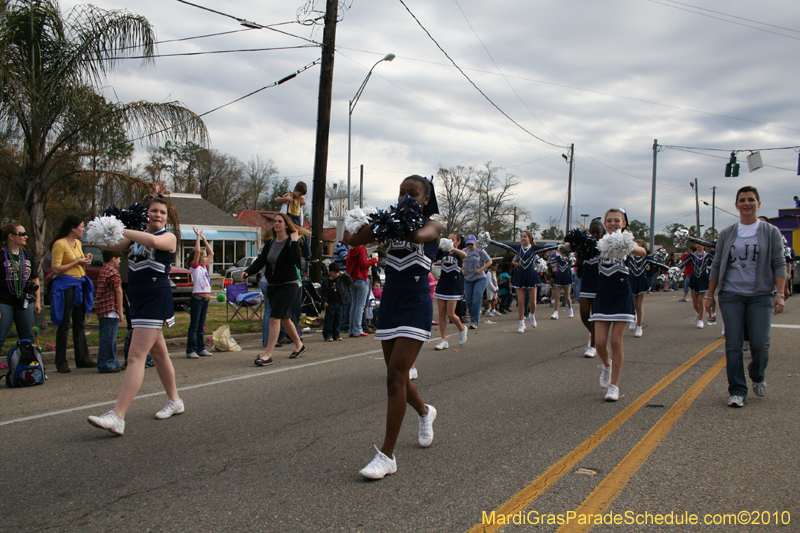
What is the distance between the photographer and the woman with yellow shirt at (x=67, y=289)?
7.39 m

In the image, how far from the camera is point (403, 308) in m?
3.89

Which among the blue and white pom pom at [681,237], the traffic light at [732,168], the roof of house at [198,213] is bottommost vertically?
the blue and white pom pom at [681,237]

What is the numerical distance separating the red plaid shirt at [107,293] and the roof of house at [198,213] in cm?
3069

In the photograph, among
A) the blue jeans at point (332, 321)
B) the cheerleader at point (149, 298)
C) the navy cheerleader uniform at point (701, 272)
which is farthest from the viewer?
the navy cheerleader uniform at point (701, 272)

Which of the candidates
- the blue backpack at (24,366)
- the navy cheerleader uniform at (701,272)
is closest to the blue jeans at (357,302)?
the blue backpack at (24,366)

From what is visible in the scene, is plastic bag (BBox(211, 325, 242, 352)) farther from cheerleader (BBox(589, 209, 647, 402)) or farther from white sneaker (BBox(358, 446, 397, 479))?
white sneaker (BBox(358, 446, 397, 479))

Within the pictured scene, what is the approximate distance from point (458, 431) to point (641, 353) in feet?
17.0

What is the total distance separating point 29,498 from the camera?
339 centimetres

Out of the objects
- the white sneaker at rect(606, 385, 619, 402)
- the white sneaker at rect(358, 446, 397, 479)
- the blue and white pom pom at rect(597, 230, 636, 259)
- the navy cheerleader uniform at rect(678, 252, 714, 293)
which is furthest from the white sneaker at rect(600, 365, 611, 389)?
the navy cheerleader uniform at rect(678, 252, 714, 293)

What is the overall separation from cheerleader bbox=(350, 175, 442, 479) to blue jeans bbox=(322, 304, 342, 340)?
6.50 meters

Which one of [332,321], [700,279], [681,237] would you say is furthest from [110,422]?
[700,279]

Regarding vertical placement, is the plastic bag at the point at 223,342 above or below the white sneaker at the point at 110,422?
below

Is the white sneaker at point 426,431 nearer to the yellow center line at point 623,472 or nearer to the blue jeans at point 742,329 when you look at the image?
the yellow center line at point 623,472

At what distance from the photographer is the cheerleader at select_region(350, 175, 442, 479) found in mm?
3709
